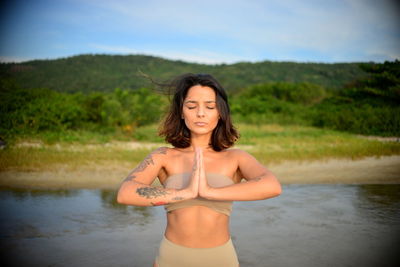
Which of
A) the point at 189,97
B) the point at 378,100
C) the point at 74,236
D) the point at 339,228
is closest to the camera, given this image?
the point at 189,97

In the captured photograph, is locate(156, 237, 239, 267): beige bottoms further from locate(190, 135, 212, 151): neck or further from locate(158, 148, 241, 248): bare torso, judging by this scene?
locate(190, 135, 212, 151): neck

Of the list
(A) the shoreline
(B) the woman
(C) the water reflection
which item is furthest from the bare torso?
(A) the shoreline

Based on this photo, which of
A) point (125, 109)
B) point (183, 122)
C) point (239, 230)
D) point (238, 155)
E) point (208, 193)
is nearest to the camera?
point (208, 193)

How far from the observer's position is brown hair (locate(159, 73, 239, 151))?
6.31 ft

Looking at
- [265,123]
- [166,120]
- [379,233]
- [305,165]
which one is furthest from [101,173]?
[265,123]

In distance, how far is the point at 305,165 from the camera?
31.1ft

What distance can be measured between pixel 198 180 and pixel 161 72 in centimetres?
4681

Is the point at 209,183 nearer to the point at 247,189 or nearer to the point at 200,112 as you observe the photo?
the point at 247,189

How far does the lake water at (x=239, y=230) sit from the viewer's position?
435cm

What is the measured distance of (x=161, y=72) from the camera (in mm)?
47406

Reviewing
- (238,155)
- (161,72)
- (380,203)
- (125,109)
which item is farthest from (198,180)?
(161,72)

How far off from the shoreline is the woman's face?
19.9 feet

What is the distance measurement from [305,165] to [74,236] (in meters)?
6.46

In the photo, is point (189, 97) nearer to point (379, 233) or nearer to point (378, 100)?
point (379, 233)
